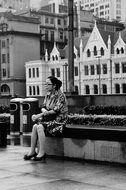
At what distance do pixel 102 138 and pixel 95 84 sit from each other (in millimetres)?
74644

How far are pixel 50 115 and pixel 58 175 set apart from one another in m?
2.27

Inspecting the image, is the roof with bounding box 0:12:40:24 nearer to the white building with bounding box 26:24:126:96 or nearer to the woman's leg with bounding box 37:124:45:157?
the white building with bounding box 26:24:126:96

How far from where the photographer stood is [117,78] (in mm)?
79938

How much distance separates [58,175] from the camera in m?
7.59

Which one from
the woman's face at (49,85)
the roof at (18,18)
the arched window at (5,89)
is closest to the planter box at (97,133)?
the woman's face at (49,85)

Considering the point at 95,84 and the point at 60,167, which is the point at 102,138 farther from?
the point at 95,84

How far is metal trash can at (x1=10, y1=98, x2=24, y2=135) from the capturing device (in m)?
20.0

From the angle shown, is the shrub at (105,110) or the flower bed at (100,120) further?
the shrub at (105,110)

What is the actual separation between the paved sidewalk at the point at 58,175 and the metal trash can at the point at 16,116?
10317 mm

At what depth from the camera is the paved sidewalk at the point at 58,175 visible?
6.62 metres

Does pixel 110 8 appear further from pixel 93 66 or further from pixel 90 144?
pixel 90 144

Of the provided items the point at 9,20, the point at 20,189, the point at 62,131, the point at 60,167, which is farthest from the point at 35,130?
the point at 9,20

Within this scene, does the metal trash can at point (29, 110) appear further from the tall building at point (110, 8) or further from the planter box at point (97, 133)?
the tall building at point (110, 8)

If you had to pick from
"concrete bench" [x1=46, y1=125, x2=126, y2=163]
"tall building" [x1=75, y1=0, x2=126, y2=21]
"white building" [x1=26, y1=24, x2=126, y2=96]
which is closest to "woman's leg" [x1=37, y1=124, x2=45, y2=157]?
"concrete bench" [x1=46, y1=125, x2=126, y2=163]
